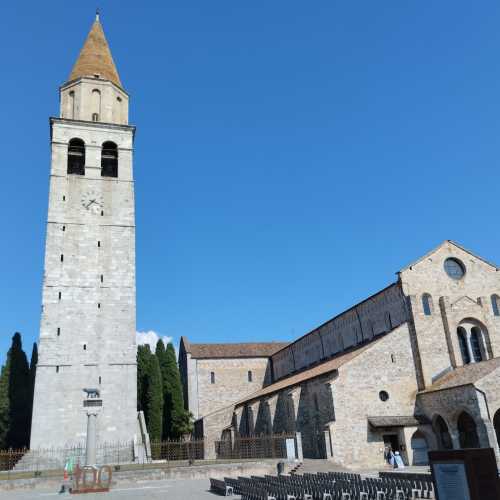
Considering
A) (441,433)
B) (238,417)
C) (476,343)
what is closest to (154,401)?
(238,417)

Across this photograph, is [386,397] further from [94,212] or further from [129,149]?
[129,149]

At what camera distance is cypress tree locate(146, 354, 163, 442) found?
118ft

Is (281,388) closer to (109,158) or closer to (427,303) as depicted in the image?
(427,303)

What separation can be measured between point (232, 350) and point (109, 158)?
21.8 m

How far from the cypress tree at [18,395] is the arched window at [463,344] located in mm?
29177

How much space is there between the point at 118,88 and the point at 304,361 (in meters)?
26.4

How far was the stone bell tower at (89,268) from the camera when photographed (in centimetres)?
2847

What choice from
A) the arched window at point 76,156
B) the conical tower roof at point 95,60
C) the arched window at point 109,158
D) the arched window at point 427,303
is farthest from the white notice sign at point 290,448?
the conical tower roof at point 95,60

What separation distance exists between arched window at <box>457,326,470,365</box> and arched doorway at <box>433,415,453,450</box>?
4.41m

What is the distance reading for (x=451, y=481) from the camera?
7809 mm

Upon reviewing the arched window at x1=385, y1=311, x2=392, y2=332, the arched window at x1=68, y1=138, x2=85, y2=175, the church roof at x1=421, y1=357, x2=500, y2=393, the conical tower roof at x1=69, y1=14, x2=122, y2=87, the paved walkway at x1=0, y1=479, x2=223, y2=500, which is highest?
the conical tower roof at x1=69, y1=14, x2=122, y2=87

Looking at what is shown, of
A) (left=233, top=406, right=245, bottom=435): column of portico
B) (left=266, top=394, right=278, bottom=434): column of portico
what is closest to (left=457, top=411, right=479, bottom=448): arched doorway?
(left=266, top=394, right=278, bottom=434): column of portico

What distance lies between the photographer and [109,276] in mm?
32281

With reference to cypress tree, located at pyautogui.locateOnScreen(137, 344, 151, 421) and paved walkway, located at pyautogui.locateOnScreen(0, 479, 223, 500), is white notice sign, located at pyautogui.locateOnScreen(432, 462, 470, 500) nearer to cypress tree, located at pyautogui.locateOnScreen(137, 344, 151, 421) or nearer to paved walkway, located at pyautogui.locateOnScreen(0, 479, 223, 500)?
paved walkway, located at pyautogui.locateOnScreen(0, 479, 223, 500)
